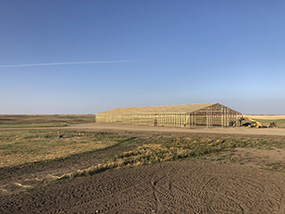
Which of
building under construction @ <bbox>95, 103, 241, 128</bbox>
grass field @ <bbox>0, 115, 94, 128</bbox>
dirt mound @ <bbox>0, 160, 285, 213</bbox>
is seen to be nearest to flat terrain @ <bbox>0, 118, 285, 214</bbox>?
dirt mound @ <bbox>0, 160, 285, 213</bbox>

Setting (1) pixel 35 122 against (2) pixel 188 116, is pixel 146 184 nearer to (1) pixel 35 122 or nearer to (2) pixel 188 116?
(2) pixel 188 116

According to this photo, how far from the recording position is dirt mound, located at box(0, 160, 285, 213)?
260 inches

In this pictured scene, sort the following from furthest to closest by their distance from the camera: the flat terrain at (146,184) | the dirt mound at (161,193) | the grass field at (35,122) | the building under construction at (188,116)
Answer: the grass field at (35,122) < the building under construction at (188,116) < the flat terrain at (146,184) < the dirt mound at (161,193)

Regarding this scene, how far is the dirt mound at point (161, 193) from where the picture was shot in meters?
6.60

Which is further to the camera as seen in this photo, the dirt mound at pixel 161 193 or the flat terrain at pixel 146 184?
the flat terrain at pixel 146 184

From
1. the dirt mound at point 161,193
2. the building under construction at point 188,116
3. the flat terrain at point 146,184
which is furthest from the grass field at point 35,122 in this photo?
the dirt mound at point 161,193

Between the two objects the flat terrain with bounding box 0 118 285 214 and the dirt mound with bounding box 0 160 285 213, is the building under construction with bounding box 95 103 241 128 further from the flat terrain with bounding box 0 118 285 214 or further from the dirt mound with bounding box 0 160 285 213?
the dirt mound with bounding box 0 160 285 213

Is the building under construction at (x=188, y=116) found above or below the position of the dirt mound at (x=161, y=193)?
above

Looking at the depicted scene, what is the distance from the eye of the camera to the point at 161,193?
7859 millimetres

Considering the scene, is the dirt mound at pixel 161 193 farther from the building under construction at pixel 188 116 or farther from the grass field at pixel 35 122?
the grass field at pixel 35 122

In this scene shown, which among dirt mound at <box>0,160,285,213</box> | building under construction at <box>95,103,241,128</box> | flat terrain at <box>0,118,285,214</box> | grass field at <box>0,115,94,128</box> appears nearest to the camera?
dirt mound at <box>0,160,285,213</box>

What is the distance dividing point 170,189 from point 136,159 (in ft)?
18.1

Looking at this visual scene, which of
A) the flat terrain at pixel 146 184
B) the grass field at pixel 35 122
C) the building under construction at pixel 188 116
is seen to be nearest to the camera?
the flat terrain at pixel 146 184

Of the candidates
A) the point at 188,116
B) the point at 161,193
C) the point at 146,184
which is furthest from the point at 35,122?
the point at 161,193
